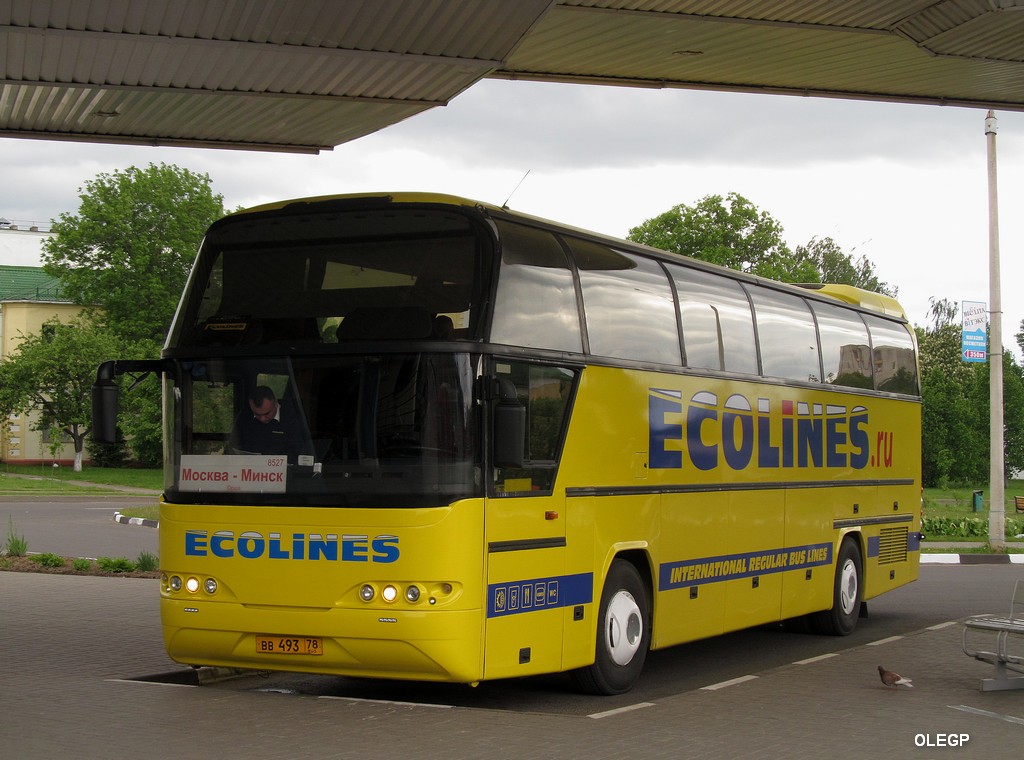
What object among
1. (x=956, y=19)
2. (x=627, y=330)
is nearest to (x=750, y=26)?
(x=956, y=19)

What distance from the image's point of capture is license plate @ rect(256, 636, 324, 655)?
913 centimetres

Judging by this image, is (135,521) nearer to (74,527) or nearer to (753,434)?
(74,527)

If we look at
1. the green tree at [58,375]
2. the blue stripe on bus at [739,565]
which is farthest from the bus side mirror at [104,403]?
the green tree at [58,375]

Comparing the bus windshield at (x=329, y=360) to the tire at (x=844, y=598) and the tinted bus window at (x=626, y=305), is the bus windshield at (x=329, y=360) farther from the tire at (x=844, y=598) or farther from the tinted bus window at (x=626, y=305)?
the tire at (x=844, y=598)

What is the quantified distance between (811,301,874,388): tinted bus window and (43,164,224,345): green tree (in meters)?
53.6

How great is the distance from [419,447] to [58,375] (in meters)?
56.0

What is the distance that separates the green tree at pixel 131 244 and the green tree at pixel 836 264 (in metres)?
36.5

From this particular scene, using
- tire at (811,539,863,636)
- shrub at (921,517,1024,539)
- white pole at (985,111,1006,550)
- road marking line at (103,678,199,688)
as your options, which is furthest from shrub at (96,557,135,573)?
shrub at (921,517,1024,539)

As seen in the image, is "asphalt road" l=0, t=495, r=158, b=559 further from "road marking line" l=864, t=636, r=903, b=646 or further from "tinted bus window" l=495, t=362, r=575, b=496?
"tinted bus window" l=495, t=362, r=575, b=496

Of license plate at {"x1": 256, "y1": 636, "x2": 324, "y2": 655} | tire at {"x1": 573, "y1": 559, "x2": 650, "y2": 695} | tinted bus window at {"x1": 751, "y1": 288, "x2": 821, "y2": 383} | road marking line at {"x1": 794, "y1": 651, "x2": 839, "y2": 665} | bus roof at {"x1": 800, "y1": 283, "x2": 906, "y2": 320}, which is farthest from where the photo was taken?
bus roof at {"x1": 800, "y1": 283, "x2": 906, "y2": 320}

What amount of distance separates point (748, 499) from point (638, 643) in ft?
8.92

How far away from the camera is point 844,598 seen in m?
15.7

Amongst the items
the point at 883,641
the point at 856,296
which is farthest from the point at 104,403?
the point at 856,296

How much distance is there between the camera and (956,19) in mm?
13219
